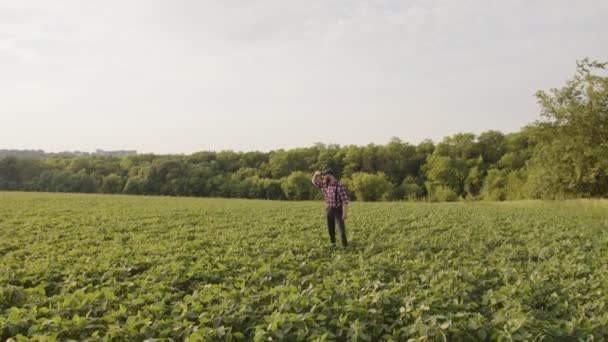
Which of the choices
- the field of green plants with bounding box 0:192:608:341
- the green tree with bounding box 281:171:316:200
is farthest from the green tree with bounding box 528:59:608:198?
the green tree with bounding box 281:171:316:200

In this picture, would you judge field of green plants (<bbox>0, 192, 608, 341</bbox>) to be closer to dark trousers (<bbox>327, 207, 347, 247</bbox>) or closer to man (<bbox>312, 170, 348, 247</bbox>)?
dark trousers (<bbox>327, 207, 347, 247</bbox>)

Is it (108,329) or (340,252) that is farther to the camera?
(340,252)

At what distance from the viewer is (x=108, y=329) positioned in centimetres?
512

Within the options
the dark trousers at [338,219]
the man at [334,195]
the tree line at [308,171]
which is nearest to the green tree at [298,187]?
the tree line at [308,171]

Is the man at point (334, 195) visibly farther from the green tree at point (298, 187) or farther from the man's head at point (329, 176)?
the green tree at point (298, 187)

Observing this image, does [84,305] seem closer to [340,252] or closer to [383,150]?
[340,252]

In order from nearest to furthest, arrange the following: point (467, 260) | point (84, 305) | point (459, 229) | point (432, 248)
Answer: point (84, 305), point (467, 260), point (432, 248), point (459, 229)

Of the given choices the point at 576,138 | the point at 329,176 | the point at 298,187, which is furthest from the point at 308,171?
the point at 329,176

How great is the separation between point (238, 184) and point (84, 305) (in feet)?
249

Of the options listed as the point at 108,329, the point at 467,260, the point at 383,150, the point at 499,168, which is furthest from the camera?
the point at 383,150

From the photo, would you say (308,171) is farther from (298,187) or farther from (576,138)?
(576,138)

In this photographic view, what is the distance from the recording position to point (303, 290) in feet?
22.5

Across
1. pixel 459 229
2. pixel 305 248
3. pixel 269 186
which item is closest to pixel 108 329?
pixel 305 248

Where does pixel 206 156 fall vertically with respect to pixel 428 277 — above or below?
above
